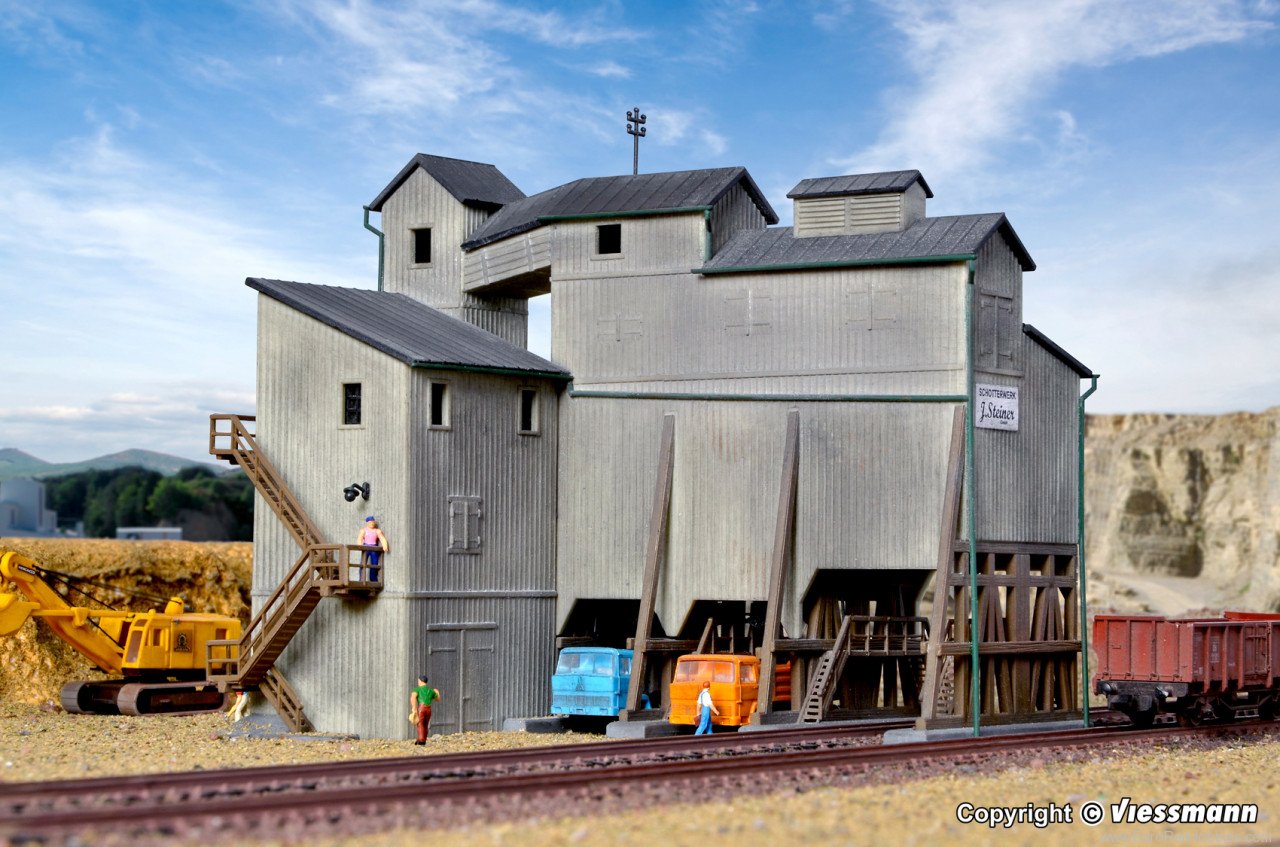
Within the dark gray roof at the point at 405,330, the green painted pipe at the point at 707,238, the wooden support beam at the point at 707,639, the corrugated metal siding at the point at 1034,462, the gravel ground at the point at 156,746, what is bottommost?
the gravel ground at the point at 156,746

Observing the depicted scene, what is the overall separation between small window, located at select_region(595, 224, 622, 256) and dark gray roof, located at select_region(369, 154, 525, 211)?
510 centimetres

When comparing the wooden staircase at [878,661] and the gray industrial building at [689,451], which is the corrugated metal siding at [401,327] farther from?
the wooden staircase at [878,661]

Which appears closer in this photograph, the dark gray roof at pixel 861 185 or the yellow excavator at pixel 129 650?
the dark gray roof at pixel 861 185

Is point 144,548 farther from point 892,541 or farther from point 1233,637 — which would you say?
point 1233,637

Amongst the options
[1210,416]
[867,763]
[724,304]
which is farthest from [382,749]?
[1210,416]

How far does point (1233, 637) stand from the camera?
33812mm

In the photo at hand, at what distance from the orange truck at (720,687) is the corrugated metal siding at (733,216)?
9.61m

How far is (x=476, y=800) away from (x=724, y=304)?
17.8 metres

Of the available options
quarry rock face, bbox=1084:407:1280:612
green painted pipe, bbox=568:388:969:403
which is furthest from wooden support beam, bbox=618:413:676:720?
quarry rock face, bbox=1084:407:1280:612

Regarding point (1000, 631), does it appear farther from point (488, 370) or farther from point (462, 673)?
point (488, 370)

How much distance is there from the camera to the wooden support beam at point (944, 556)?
1231 inches

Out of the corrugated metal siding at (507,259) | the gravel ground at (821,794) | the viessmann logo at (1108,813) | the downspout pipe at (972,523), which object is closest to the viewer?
the gravel ground at (821,794)

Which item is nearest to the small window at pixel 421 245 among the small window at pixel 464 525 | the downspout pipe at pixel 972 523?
the small window at pixel 464 525

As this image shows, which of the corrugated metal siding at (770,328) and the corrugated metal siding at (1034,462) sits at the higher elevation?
the corrugated metal siding at (770,328)
